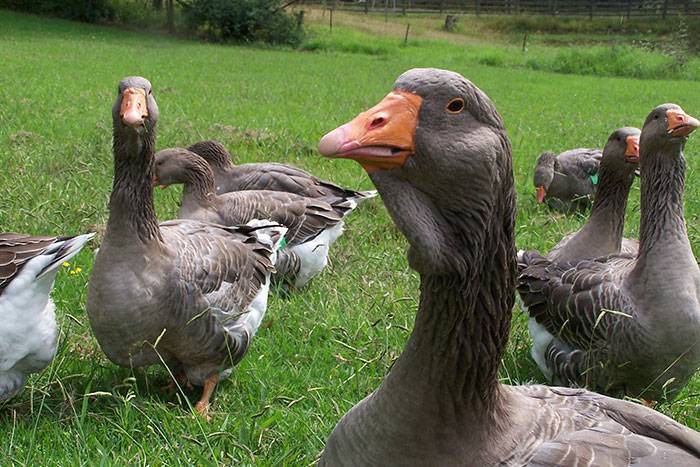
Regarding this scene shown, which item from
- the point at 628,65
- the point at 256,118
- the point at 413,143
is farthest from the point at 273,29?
the point at 413,143

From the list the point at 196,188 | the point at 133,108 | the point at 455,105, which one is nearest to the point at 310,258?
the point at 196,188

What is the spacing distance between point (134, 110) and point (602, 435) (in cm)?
257

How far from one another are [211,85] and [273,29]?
1692 cm

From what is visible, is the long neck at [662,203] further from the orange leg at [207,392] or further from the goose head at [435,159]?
the orange leg at [207,392]

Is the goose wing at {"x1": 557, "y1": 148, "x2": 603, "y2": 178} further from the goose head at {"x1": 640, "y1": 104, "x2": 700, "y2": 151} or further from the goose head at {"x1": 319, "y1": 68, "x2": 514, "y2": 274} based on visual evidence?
the goose head at {"x1": 319, "y1": 68, "x2": 514, "y2": 274}

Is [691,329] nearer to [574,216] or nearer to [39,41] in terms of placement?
[574,216]

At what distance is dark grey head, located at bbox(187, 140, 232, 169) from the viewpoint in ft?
21.2

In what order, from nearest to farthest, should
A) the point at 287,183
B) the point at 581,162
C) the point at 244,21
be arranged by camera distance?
the point at 287,183 < the point at 581,162 < the point at 244,21

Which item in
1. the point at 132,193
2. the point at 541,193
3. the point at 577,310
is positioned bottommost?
the point at 541,193

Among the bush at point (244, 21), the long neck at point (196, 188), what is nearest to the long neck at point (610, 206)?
the long neck at point (196, 188)

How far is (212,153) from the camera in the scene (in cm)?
648

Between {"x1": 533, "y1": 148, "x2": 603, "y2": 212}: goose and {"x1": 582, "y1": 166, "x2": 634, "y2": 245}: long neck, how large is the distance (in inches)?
105

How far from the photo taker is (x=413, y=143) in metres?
1.74

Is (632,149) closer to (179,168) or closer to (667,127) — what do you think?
(667,127)
